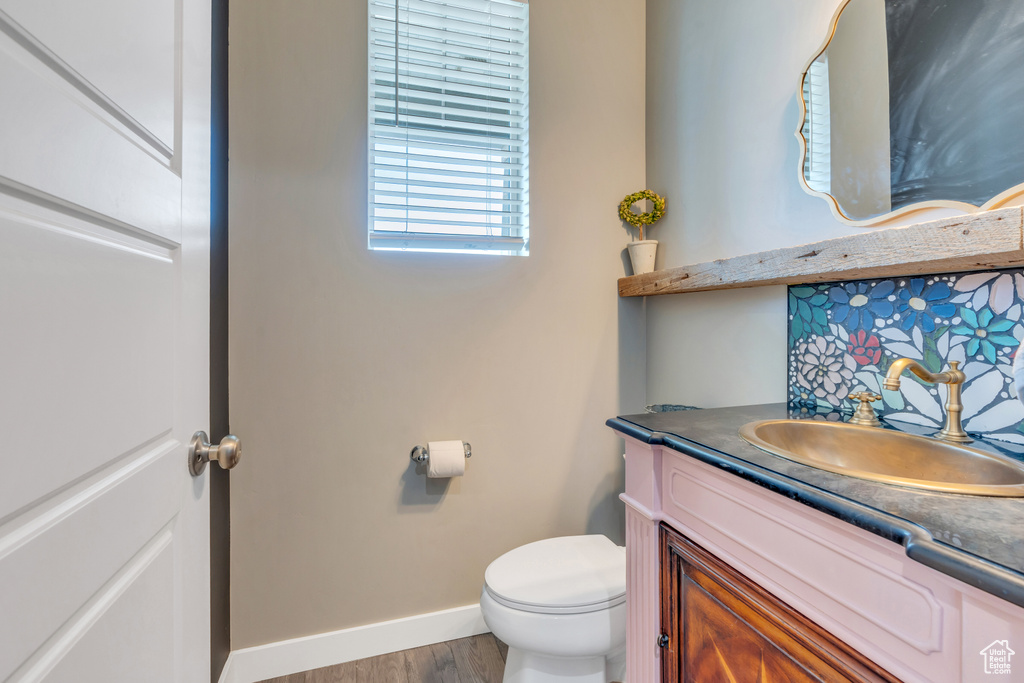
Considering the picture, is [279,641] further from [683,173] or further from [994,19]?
[994,19]

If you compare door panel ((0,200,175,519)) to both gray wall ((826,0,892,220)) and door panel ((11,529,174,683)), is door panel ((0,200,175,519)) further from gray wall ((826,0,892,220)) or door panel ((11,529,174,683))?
gray wall ((826,0,892,220))

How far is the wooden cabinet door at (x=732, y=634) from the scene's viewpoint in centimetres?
66

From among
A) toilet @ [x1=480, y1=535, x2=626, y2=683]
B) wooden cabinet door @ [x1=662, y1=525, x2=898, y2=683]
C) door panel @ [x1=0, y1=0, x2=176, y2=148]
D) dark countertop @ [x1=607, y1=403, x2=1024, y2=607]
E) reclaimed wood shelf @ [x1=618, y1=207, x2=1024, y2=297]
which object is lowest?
toilet @ [x1=480, y1=535, x2=626, y2=683]

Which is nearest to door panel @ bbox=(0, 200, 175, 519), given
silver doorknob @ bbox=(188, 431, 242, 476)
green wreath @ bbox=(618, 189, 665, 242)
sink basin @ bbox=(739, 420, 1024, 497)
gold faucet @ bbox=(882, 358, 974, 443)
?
silver doorknob @ bbox=(188, 431, 242, 476)

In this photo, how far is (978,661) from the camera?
1.65 feet

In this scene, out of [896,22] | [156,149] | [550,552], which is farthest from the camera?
[550,552]

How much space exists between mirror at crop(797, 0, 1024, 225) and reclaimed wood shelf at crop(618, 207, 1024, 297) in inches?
5.5

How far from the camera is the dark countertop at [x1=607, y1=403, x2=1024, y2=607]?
483mm

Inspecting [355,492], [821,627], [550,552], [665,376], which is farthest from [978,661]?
[355,492]

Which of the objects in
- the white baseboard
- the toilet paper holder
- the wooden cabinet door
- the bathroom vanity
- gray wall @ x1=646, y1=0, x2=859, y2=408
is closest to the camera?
the bathroom vanity

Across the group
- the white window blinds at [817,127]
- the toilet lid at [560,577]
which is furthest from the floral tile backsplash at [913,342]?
the toilet lid at [560,577]

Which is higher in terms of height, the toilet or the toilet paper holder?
the toilet paper holder

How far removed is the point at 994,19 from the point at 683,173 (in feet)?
2.95

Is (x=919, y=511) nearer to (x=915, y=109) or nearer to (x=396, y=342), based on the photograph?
(x=915, y=109)
